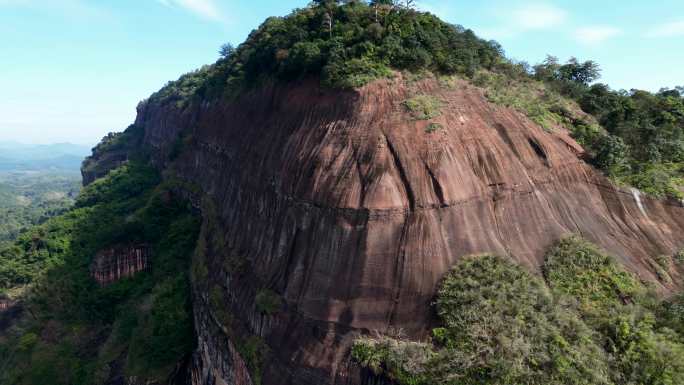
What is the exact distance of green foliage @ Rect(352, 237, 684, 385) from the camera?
13867mm

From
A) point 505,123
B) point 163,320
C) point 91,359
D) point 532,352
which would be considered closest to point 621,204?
point 505,123

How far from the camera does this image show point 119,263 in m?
37.8

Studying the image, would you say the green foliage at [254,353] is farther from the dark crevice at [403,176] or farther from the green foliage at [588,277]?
the green foliage at [588,277]

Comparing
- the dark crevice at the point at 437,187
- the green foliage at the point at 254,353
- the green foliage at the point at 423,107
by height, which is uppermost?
the green foliage at the point at 423,107

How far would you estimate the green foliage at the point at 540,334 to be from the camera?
45.5 feet

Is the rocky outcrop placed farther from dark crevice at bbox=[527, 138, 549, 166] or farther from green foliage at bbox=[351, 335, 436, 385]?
dark crevice at bbox=[527, 138, 549, 166]

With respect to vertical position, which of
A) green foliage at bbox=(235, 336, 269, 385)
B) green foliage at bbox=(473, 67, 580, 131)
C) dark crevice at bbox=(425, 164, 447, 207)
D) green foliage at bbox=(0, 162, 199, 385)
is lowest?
green foliage at bbox=(0, 162, 199, 385)

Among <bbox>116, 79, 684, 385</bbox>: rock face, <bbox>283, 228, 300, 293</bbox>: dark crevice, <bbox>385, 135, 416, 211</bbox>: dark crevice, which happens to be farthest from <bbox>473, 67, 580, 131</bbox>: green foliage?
<bbox>283, 228, 300, 293</bbox>: dark crevice

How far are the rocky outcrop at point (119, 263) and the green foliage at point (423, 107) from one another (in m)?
34.5

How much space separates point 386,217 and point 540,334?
8.43m

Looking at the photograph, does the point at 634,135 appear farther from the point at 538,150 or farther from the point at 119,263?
the point at 119,263

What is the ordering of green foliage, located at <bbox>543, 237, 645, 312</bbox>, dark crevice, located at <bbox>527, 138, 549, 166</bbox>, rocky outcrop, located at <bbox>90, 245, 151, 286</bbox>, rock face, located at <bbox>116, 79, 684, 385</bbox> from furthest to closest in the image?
rocky outcrop, located at <bbox>90, 245, 151, 286</bbox> < dark crevice, located at <bbox>527, 138, 549, 166</bbox> < rock face, located at <bbox>116, 79, 684, 385</bbox> < green foliage, located at <bbox>543, 237, 645, 312</bbox>

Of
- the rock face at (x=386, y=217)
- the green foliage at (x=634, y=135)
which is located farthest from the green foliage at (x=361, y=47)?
the green foliage at (x=634, y=135)

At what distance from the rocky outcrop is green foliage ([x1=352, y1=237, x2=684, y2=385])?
32.7 m
